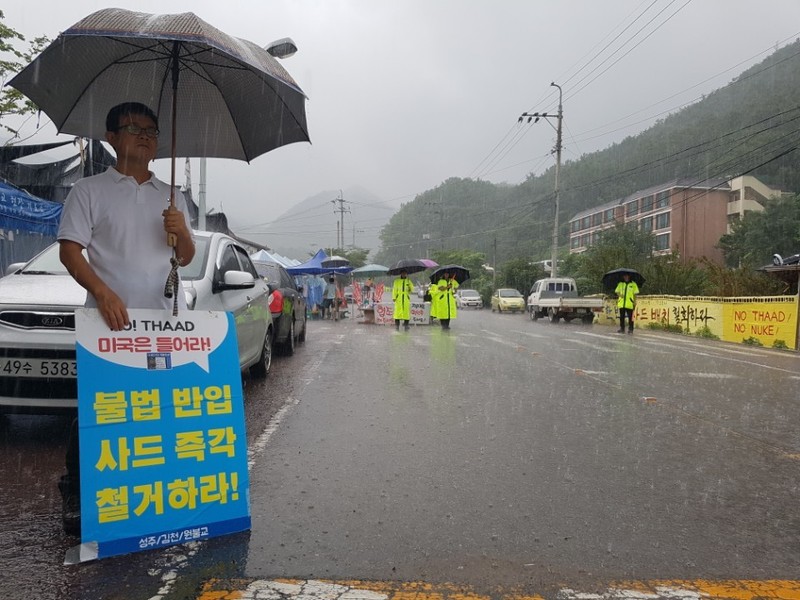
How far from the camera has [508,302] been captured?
1467 inches

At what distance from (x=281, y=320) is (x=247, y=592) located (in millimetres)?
7671

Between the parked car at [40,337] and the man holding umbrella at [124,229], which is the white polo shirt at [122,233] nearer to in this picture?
the man holding umbrella at [124,229]

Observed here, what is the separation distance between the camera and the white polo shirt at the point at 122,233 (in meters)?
2.93

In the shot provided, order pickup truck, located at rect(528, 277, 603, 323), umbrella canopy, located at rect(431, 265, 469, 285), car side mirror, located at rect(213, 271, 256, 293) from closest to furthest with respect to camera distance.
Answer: car side mirror, located at rect(213, 271, 256, 293) < umbrella canopy, located at rect(431, 265, 469, 285) < pickup truck, located at rect(528, 277, 603, 323)

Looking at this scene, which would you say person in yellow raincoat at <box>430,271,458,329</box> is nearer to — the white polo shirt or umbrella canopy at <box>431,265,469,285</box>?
umbrella canopy at <box>431,265,469,285</box>

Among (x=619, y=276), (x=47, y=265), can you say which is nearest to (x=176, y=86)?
(x=47, y=265)

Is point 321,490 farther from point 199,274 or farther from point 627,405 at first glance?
point 627,405

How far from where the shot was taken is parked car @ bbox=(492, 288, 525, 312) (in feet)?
121

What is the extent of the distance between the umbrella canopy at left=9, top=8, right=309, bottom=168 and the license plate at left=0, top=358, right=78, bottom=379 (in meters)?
1.57

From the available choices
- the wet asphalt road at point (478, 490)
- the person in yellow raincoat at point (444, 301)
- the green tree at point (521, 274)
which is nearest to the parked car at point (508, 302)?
the green tree at point (521, 274)

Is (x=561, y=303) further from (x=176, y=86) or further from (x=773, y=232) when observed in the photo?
(x=773, y=232)

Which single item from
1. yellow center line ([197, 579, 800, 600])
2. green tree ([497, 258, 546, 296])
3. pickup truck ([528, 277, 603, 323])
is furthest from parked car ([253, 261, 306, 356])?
green tree ([497, 258, 546, 296])

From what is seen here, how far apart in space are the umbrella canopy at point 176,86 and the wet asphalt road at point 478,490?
209 centimetres

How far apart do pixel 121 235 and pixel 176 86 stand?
3.40 feet
